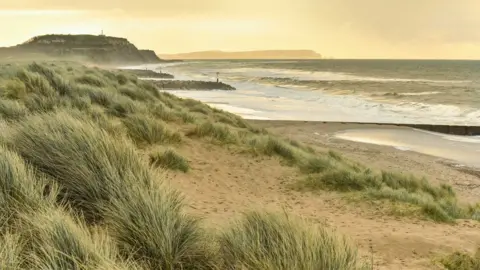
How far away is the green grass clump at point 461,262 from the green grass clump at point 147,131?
6329mm

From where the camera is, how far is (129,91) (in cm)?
1756

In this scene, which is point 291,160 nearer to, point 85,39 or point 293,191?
point 293,191

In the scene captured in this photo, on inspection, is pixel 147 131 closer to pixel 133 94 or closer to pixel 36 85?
pixel 36 85

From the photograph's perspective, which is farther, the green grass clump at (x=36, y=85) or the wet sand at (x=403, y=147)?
the wet sand at (x=403, y=147)

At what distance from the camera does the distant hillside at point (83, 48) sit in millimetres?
Result: 137625

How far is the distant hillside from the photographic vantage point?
138m

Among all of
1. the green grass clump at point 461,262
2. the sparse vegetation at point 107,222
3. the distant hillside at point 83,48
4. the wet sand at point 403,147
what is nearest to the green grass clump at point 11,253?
the sparse vegetation at point 107,222

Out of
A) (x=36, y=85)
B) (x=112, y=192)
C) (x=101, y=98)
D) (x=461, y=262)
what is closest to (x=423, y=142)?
(x=101, y=98)

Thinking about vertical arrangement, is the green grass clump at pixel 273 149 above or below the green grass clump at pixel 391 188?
above

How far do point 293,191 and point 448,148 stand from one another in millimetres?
14168

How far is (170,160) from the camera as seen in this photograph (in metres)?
8.55

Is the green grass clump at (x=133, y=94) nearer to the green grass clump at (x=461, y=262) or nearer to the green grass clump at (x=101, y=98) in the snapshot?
the green grass clump at (x=101, y=98)

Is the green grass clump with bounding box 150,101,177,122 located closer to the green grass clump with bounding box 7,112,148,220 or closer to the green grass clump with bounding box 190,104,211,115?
the green grass clump with bounding box 190,104,211,115

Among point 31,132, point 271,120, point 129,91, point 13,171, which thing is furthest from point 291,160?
point 271,120
